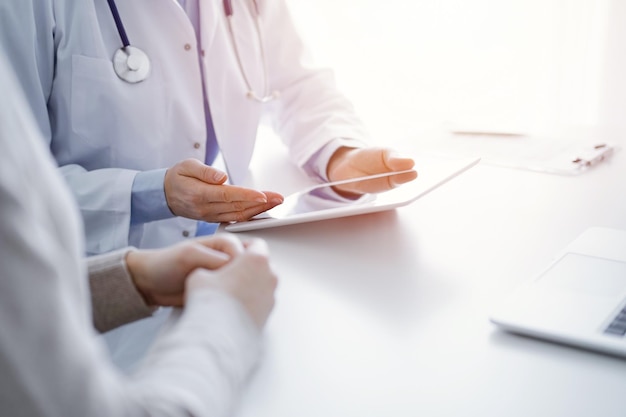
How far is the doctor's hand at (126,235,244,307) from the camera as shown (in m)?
0.63

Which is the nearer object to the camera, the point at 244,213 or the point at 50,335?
the point at 50,335

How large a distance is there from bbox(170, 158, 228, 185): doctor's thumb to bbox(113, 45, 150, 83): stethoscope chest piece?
0.21 meters

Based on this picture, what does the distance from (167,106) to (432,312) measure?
25.9 inches

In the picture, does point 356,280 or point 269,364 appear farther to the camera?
point 356,280

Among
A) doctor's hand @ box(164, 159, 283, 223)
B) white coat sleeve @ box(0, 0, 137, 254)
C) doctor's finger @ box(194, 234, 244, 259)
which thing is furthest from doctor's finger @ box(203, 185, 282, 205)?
doctor's finger @ box(194, 234, 244, 259)

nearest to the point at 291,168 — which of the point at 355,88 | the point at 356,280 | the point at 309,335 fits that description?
the point at 356,280

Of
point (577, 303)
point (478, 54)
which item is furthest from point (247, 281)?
point (478, 54)

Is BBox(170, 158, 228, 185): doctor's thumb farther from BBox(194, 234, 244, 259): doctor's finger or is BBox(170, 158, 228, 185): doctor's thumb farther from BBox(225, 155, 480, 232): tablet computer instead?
BBox(194, 234, 244, 259): doctor's finger

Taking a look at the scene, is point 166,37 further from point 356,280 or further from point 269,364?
point 269,364

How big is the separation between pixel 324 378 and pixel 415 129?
0.93m

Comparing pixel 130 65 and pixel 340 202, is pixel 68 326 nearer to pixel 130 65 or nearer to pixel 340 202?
pixel 340 202

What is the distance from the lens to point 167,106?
3.84 feet

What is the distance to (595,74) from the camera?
191 centimetres

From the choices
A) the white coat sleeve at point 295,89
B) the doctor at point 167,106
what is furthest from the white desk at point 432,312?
the white coat sleeve at point 295,89
